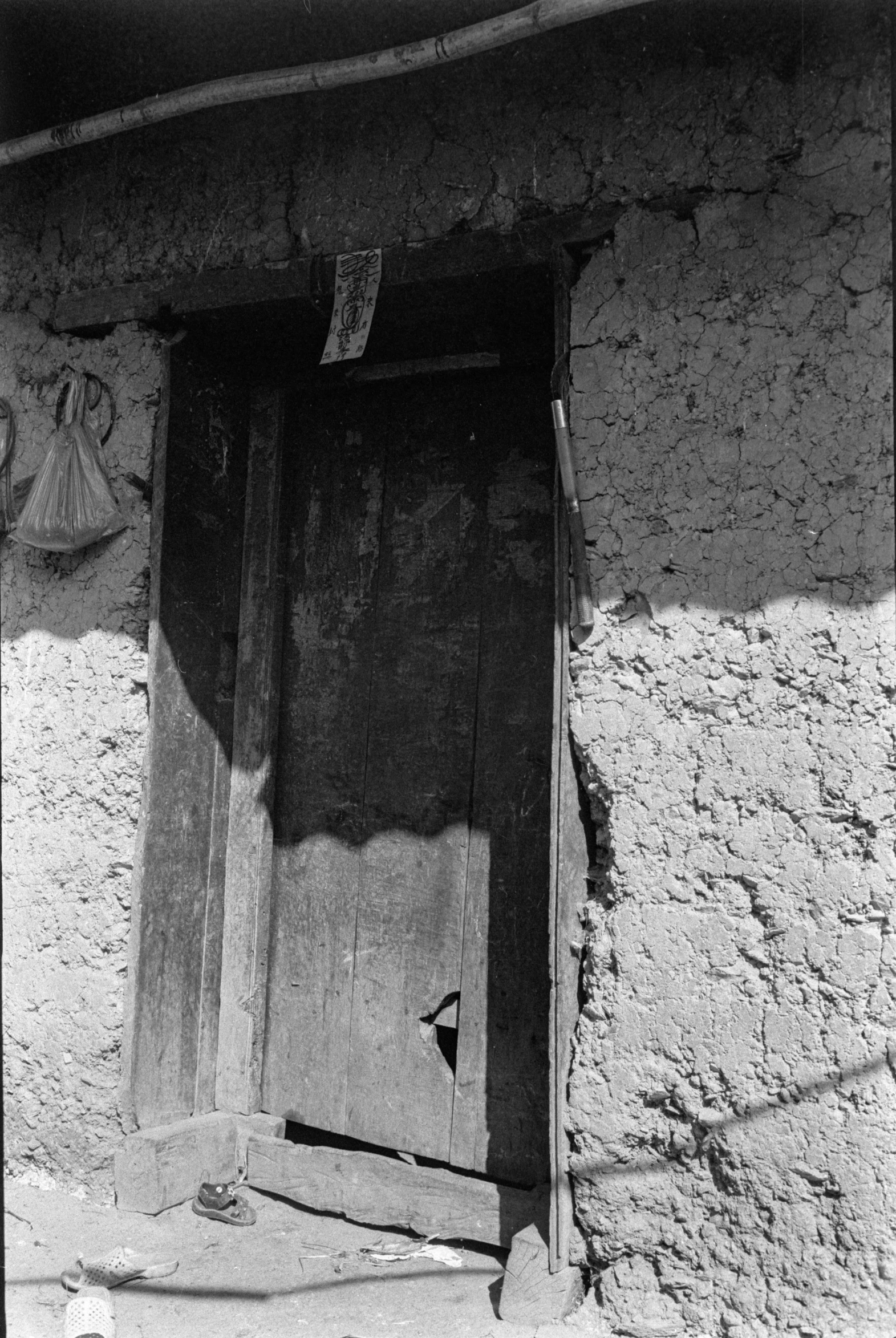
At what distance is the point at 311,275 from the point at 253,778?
1.32 m

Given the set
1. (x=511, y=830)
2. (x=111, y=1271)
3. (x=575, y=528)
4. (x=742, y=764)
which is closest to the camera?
(x=742, y=764)

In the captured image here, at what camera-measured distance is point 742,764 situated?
211 centimetres

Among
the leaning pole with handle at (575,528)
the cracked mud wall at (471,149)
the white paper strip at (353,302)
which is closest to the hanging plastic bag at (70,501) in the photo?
the cracked mud wall at (471,149)

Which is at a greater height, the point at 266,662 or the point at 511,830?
the point at 266,662

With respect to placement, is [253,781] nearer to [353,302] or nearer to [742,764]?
[353,302]

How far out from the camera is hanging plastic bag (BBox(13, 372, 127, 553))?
283 centimetres

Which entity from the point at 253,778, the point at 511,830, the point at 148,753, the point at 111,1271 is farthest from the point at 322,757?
the point at 111,1271

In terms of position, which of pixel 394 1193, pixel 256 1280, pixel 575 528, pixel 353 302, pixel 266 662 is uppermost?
pixel 353 302

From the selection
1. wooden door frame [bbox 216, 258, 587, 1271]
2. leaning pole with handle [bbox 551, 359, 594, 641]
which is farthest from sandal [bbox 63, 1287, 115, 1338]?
leaning pole with handle [bbox 551, 359, 594, 641]

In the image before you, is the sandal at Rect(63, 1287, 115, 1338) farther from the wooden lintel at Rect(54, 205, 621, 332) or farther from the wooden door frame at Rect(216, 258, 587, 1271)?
the wooden lintel at Rect(54, 205, 621, 332)

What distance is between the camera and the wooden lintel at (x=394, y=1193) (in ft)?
8.41

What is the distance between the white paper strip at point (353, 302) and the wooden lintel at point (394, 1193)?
1988 millimetres

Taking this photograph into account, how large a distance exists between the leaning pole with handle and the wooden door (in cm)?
42

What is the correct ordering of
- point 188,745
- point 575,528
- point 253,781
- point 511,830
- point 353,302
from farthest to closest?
point 253,781
point 188,745
point 511,830
point 353,302
point 575,528
